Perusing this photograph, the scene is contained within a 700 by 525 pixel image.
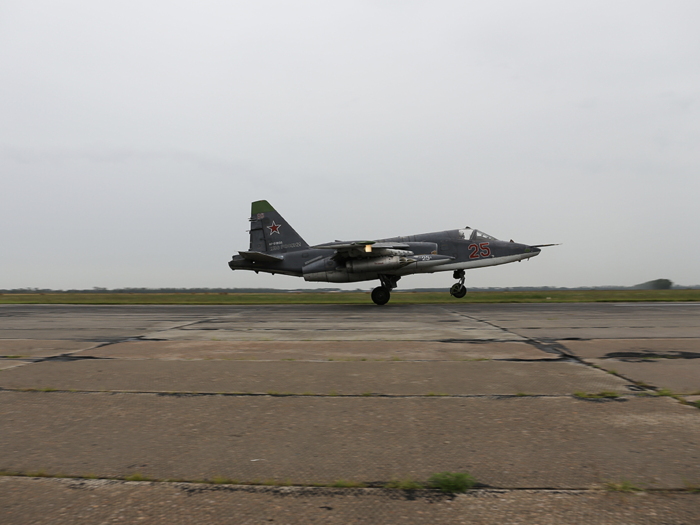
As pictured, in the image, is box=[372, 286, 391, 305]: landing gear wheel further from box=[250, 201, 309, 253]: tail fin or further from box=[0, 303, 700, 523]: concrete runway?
box=[0, 303, 700, 523]: concrete runway

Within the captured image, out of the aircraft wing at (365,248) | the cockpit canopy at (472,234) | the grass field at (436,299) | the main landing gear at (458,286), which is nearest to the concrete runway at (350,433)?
the aircraft wing at (365,248)

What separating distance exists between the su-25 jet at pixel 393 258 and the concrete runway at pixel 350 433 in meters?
13.9

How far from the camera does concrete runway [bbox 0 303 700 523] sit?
2246mm

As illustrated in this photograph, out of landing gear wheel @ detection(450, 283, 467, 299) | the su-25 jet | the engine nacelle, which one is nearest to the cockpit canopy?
the su-25 jet

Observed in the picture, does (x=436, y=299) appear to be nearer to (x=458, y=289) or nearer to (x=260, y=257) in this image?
(x=458, y=289)

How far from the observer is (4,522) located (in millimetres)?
2104

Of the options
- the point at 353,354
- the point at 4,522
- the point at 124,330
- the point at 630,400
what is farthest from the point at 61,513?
the point at 124,330

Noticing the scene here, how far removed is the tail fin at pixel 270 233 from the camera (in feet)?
81.8

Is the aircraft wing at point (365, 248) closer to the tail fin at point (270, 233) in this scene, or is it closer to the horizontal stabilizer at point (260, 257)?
the horizontal stabilizer at point (260, 257)

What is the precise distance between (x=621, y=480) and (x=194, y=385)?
13.2 feet

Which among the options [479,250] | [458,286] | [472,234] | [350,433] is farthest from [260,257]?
[350,433]

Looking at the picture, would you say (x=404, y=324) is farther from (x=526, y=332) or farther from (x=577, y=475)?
(x=577, y=475)

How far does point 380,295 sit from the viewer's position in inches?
846

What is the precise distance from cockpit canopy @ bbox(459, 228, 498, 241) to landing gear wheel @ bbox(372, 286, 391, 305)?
4645 millimetres
